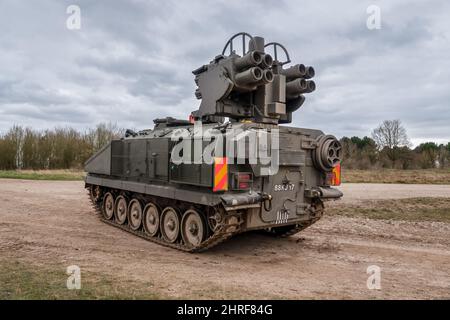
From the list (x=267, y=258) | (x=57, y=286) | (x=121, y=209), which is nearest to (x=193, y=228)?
(x=267, y=258)

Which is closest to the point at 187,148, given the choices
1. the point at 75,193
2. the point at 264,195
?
the point at 264,195

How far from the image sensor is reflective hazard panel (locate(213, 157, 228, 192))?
22.3 feet

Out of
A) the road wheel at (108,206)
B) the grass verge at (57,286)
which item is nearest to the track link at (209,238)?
the road wheel at (108,206)

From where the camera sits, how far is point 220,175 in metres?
6.80

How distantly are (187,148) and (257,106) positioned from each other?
6.88 ft

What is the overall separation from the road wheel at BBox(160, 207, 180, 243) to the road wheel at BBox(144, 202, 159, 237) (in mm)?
→ 316

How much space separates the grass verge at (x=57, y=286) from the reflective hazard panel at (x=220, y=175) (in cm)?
201

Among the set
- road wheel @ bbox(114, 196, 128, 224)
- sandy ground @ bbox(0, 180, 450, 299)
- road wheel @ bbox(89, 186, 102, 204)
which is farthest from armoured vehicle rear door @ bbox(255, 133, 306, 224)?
road wheel @ bbox(89, 186, 102, 204)

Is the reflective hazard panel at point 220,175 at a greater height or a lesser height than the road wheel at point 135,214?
greater

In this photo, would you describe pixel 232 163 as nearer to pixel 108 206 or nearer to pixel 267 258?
pixel 267 258

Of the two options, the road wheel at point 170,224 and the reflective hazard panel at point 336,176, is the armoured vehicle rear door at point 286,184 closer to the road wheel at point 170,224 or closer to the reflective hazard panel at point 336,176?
the reflective hazard panel at point 336,176

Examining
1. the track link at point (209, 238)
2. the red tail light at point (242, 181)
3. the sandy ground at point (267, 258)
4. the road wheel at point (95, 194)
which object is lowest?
the sandy ground at point (267, 258)

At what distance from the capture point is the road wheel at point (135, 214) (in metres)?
9.87
